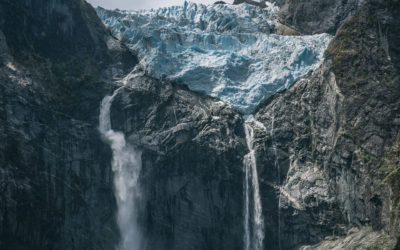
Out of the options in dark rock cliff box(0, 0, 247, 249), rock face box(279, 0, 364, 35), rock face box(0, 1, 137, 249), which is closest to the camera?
rock face box(0, 1, 137, 249)

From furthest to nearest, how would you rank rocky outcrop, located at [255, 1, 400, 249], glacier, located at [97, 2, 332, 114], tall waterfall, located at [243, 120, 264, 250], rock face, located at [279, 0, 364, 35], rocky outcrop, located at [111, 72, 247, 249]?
rock face, located at [279, 0, 364, 35]
glacier, located at [97, 2, 332, 114]
rocky outcrop, located at [111, 72, 247, 249]
tall waterfall, located at [243, 120, 264, 250]
rocky outcrop, located at [255, 1, 400, 249]

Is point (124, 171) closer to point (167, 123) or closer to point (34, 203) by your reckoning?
point (167, 123)

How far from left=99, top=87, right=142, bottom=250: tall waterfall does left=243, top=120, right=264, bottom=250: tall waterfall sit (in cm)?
919

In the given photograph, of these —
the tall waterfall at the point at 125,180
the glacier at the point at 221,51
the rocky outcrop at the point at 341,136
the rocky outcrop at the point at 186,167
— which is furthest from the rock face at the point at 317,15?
the tall waterfall at the point at 125,180

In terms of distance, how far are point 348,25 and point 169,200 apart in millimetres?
21762

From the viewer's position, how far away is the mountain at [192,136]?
4284cm

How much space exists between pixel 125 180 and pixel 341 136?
1860 centimetres

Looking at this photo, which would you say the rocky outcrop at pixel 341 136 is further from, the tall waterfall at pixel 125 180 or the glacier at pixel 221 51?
the tall waterfall at pixel 125 180

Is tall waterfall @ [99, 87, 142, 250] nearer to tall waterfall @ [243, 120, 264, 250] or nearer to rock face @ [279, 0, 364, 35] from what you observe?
tall waterfall @ [243, 120, 264, 250]

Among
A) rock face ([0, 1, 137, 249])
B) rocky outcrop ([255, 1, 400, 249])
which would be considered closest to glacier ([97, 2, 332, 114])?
rocky outcrop ([255, 1, 400, 249])

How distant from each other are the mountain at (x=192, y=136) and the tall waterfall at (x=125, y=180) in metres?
0.11

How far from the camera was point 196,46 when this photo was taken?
56.3 meters

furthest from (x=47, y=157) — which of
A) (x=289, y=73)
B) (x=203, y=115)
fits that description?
(x=289, y=73)

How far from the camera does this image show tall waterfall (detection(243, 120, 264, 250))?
152 ft
